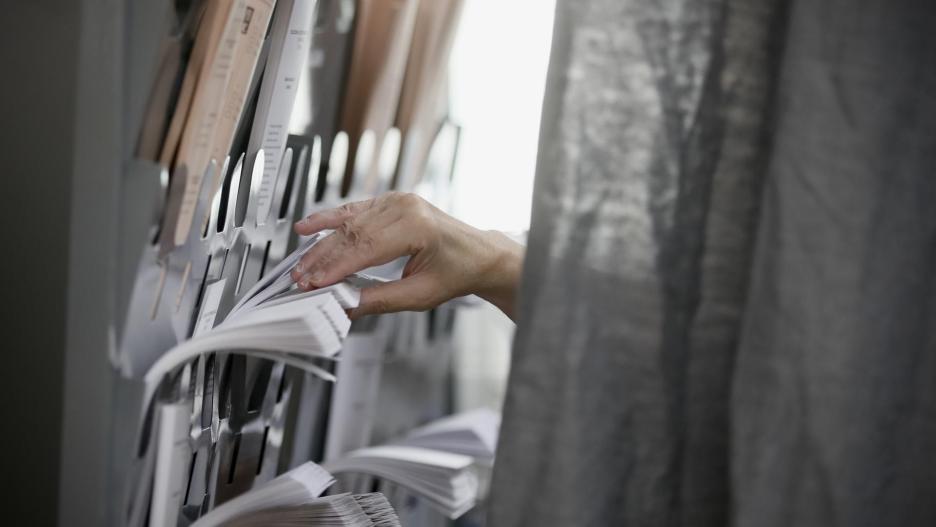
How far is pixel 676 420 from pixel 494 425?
0.89 m

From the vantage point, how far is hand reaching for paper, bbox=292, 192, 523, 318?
82 cm

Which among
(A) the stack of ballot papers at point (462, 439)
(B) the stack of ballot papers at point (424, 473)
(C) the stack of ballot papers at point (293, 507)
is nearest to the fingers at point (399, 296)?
(C) the stack of ballot papers at point (293, 507)

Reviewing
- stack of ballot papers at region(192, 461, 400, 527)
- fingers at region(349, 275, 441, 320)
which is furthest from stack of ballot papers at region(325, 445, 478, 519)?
fingers at region(349, 275, 441, 320)

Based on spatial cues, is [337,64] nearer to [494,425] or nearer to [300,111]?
[300,111]

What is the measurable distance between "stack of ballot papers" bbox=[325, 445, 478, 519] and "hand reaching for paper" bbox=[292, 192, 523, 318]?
26cm

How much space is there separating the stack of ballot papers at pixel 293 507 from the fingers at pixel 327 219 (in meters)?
0.23

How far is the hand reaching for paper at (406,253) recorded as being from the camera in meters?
0.82

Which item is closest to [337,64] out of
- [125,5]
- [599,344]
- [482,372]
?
[125,5]

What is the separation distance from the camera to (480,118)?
191 cm

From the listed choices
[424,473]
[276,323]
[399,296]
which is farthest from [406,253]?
[424,473]

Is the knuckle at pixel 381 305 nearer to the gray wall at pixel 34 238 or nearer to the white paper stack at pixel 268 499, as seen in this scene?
the white paper stack at pixel 268 499

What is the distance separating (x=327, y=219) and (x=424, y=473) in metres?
0.37

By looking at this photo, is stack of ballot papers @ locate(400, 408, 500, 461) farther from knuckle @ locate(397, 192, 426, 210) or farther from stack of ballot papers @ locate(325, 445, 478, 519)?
knuckle @ locate(397, 192, 426, 210)

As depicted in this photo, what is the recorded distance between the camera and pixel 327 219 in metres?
0.85
